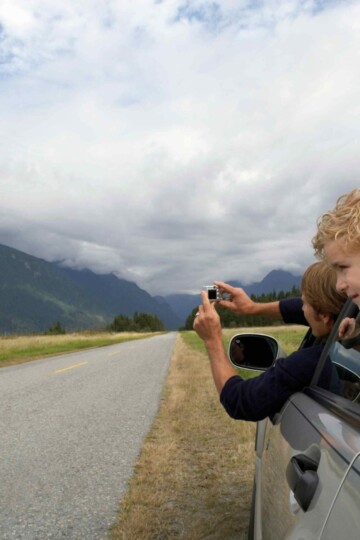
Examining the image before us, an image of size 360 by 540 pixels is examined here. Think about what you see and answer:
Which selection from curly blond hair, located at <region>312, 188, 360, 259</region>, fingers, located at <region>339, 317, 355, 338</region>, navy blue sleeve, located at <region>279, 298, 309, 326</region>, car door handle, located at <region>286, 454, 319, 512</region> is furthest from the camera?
navy blue sleeve, located at <region>279, 298, 309, 326</region>

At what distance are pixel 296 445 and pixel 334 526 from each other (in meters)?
0.60

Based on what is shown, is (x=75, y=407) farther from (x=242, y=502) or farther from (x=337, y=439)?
(x=337, y=439)

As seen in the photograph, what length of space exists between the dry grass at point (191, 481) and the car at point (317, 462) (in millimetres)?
1634

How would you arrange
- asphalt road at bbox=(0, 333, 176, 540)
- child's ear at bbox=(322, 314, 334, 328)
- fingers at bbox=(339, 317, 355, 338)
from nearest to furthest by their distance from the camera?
fingers at bbox=(339, 317, 355, 338)
child's ear at bbox=(322, 314, 334, 328)
asphalt road at bbox=(0, 333, 176, 540)

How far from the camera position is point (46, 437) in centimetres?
654

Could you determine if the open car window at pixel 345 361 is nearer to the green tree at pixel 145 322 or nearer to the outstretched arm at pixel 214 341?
the outstretched arm at pixel 214 341

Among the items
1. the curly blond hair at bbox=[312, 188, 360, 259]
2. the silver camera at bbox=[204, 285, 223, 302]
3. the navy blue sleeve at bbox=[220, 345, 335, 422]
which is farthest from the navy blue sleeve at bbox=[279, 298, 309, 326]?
the curly blond hair at bbox=[312, 188, 360, 259]

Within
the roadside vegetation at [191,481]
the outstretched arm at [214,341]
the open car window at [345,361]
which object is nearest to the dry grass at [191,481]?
the roadside vegetation at [191,481]

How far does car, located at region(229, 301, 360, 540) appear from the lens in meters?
1.14

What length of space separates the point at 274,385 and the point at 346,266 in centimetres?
68

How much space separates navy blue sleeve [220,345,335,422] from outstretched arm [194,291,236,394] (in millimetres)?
141

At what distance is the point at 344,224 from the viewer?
151cm

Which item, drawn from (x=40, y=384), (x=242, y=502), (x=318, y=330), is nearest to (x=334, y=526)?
(x=318, y=330)

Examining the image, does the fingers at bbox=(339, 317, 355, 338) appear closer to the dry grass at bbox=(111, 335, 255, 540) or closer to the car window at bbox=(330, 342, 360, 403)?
the car window at bbox=(330, 342, 360, 403)
